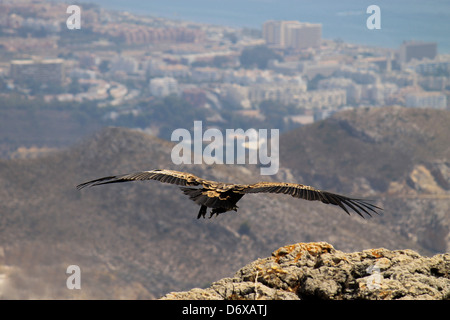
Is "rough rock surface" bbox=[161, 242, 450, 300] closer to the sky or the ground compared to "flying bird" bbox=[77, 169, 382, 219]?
closer to the ground

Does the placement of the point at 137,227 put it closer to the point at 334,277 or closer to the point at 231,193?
the point at 231,193

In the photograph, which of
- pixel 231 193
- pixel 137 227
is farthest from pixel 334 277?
pixel 137 227

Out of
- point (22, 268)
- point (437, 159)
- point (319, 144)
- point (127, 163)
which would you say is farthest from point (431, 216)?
point (22, 268)

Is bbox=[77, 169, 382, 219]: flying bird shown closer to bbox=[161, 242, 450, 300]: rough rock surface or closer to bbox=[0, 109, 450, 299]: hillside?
bbox=[161, 242, 450, 300]: rough rock surface

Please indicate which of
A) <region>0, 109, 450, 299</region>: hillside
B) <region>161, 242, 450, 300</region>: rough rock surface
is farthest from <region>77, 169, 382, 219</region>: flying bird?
<region>0, 109, 450, 299</region>: hillside

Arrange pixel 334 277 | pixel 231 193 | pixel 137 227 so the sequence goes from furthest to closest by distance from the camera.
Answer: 1. pixel 137 227
2. pixel 231 193
3. pixel 334 277

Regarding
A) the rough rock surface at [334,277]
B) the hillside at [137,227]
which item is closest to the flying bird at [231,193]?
the rough rock surface at [334,277]
